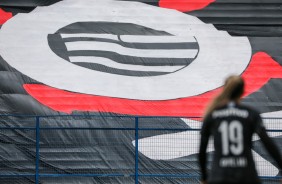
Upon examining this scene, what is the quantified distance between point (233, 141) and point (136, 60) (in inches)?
414

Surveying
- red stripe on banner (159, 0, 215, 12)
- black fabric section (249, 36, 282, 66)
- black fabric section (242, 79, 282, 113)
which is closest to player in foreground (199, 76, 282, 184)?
black fabric section (242, 79, 282, 113)

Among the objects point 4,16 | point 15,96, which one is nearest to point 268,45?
point 15,96

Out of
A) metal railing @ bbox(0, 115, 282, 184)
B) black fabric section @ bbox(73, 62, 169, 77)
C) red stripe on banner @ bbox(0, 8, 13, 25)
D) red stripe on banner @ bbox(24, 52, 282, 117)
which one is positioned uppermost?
red stripe on banner @ bbox(0, 8, 13, 25)

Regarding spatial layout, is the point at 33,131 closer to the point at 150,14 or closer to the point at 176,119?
the point at 176,119

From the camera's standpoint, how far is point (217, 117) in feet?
17.8

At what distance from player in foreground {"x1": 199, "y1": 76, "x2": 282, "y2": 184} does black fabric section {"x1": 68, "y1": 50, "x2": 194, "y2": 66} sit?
407 inches

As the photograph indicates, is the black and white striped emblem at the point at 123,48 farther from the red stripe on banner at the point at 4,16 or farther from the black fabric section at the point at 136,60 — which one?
the red stripe on banner at the point at 4,16

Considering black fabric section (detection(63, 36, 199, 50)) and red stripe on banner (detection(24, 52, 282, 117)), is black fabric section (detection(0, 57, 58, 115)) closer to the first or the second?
red stripe on banner (detection(24, 52, 282, 117))

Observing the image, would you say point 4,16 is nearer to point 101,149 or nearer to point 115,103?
point 115,103

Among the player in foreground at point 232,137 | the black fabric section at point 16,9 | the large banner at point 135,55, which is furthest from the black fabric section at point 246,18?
the player in foreground at point 232,137

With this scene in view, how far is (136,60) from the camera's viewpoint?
51.9 ft

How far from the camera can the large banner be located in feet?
50.2

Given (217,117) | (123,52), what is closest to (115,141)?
(123,52)

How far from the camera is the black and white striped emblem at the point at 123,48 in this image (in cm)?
1573
